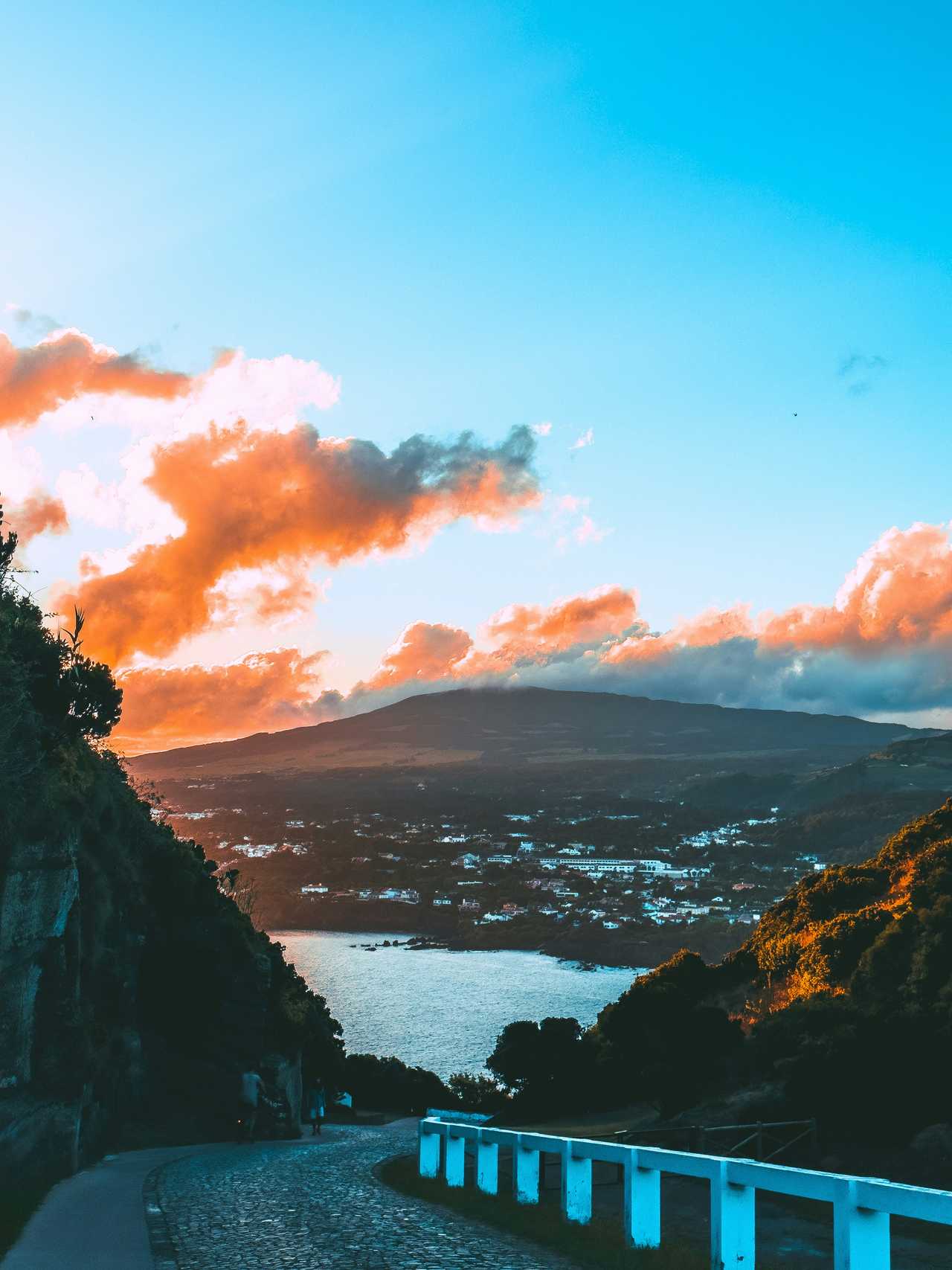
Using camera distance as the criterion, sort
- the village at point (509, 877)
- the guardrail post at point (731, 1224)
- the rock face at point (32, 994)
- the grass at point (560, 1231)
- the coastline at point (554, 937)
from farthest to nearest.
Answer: the village at point (509, 877), the coastline at point (554, 937), the rock face at point (32, 994), the grass at point (560, 1231), the guardrail post at point (731, 1224)

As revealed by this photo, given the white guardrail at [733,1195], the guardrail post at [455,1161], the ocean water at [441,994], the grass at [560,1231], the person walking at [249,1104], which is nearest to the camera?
the white guardrail at [733,1195]

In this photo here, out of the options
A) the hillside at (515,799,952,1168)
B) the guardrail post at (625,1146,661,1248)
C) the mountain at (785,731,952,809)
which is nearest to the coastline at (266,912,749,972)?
the hillside at (515,799,952,1168)

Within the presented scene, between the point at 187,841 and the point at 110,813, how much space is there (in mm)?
12742

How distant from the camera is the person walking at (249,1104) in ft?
78.4

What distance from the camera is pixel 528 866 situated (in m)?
174

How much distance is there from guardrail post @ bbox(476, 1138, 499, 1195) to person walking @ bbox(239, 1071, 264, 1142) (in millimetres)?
13234

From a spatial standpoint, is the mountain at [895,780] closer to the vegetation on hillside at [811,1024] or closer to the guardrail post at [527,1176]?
the vegetation on hillside at [811,1024]

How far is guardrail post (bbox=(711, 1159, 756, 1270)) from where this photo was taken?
23.4 ft

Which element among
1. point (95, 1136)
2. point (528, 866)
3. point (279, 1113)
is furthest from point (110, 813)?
point (528, 866)

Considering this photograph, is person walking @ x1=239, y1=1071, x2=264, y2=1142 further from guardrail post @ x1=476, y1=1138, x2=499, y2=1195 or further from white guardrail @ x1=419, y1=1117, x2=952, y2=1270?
white guardrail @ x1=419, y1=1117, x2=952, y2=1270

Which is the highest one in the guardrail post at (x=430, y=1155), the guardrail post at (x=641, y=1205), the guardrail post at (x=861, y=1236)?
the guardrail post at (x=861, y=1236)

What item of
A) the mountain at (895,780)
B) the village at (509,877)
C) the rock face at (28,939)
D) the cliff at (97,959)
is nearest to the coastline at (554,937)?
the village at (509,877)

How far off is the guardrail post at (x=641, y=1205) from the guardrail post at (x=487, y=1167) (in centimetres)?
359

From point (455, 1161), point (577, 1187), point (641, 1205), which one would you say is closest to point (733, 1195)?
point (641, 1205)
